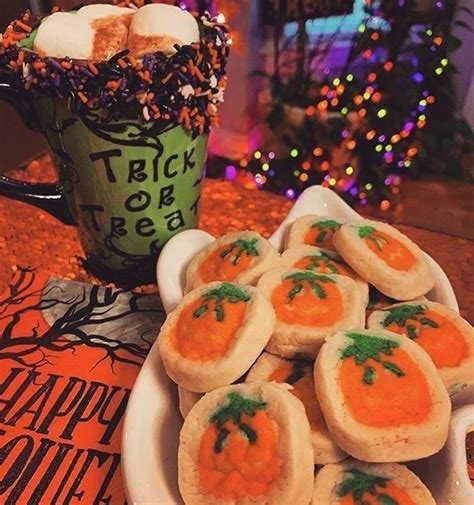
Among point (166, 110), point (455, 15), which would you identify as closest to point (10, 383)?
point (166, 110)

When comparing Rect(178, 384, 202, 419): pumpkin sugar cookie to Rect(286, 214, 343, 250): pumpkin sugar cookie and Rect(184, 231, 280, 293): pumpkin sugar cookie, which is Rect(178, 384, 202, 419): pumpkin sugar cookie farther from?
Rect(286, 214, 343, 250): pumpkin sugar cookie

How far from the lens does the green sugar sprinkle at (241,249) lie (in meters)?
0.63

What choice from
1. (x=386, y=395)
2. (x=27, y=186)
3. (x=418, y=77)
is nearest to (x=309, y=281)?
(x=386, y=395)

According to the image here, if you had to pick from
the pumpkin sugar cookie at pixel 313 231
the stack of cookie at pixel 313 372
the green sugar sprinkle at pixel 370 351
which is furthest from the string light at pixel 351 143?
the green sugar sprinkle at pixel 370 351

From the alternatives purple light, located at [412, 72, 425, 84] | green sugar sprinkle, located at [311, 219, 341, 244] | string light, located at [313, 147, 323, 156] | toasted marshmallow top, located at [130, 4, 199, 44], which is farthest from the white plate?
purple light, located at [412, 72, 425, 84]

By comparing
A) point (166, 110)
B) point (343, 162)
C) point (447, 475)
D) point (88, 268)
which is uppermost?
point (166, 110)

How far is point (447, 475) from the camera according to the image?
0.46 meters

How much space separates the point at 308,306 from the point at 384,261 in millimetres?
112

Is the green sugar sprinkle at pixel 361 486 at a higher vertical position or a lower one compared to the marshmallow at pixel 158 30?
lower

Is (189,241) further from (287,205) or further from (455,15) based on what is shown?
(455,15)

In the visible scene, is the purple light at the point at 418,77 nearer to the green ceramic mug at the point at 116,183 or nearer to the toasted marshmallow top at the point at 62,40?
the green ceramic mug at the point at 116,183

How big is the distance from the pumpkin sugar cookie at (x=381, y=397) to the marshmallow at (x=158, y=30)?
338 mm

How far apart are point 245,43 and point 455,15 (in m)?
0.65

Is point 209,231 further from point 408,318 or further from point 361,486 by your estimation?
point 361,486
